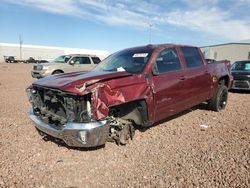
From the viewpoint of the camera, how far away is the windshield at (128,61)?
203 inches

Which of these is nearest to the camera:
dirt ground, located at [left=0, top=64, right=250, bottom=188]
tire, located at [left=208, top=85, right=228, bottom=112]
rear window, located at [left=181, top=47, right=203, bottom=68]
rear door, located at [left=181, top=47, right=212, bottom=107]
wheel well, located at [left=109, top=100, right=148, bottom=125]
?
dirt ground, located at [left=0, top=64, right=250, bottom=188]

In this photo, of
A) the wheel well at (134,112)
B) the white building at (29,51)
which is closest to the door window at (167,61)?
the wheel well at (134,112)

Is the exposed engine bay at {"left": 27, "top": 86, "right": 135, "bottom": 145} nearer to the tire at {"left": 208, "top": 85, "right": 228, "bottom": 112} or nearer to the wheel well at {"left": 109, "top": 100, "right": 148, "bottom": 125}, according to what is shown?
the wheel well at {"left": 109, "top": 100, "right": 148, "bottom": 125}

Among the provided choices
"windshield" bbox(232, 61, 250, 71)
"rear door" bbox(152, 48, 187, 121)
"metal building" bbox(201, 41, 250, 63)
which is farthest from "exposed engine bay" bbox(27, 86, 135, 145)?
"metal building" bbox(201, 41, 250, 63)

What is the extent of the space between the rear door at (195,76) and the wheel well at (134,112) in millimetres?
1523

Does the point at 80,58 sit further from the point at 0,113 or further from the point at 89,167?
the point at 89,167

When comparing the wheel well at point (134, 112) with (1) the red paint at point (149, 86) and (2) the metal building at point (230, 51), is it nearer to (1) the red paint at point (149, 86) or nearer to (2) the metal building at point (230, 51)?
(1) the red paint at point (149, 86)

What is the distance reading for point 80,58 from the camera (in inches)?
641

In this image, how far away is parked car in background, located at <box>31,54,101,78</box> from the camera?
15281mm

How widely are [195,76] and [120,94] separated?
8.42 ft

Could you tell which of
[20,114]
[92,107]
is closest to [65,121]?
[92,107]

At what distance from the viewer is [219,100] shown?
7.57 m

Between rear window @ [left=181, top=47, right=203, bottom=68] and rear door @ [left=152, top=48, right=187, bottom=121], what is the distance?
1.33 ft

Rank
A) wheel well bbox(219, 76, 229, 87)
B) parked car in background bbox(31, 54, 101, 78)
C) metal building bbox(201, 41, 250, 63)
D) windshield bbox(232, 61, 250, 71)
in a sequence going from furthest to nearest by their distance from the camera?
metal building bbox(201, 41, 250, 63), parked car in background bbox(31, 54, 101, 78), windshield bbox(232, 61, 250, 71), wheel well bbox(219, 76, 229, 87)
